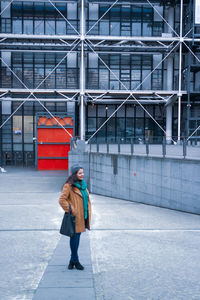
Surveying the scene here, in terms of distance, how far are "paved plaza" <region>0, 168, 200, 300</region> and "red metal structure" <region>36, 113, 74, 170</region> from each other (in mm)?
12194

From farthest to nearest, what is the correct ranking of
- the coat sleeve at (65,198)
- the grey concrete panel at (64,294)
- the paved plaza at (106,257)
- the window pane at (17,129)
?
the window pane at (17,129), the coat sleeve at (65,198), the paved plaza at (106,257), the grey concrete panel at (64,294)

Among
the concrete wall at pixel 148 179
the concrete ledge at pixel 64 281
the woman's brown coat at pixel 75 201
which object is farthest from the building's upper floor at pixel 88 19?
the concrete ledge at pixel 64 281

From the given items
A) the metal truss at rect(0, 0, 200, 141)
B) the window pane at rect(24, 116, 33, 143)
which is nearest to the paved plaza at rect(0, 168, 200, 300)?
the metal truss at rect(0, 0, 200, 141)

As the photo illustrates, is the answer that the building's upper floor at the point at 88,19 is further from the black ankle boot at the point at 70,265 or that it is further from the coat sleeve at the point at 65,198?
the black ankle boot at the point at 70,265

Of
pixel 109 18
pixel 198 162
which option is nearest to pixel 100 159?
pixel 198 162

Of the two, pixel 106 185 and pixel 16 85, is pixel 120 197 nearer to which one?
pixel 106 185

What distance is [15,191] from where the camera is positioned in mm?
13266

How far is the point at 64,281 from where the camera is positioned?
12.9 ft

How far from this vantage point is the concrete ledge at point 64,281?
3557 millimetres

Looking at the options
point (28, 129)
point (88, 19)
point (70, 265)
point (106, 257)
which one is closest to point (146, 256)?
point (106, 257)

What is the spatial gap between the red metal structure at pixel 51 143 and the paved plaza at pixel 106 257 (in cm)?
1219

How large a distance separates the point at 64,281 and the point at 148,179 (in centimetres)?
707

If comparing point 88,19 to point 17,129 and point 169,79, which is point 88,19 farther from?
point 17,129

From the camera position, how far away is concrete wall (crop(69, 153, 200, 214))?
8898 millimetres
